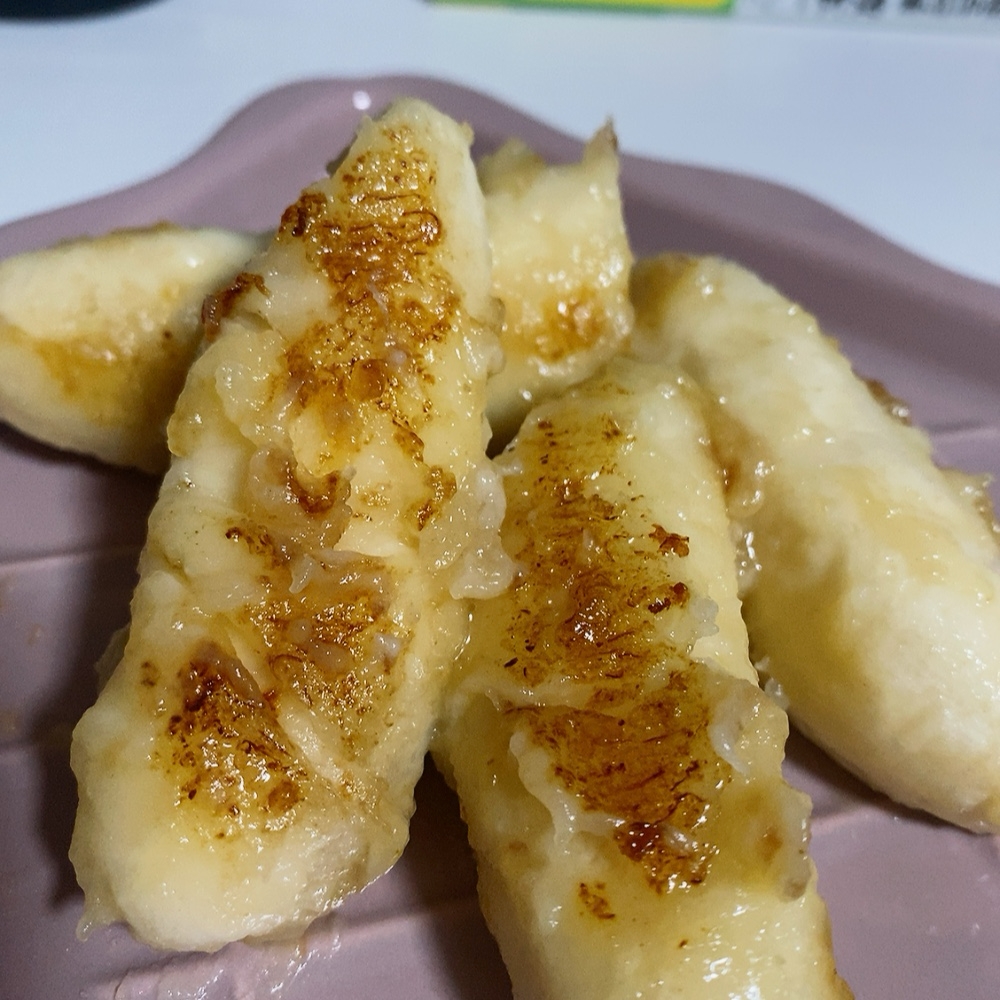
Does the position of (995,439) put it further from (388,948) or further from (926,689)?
(388,948)

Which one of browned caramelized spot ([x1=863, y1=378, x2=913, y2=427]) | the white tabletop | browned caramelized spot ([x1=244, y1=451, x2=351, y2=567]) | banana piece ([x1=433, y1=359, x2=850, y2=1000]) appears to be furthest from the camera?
the white tabletop

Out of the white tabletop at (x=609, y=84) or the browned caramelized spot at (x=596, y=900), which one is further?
the white tabletop at (x=609, y=84)

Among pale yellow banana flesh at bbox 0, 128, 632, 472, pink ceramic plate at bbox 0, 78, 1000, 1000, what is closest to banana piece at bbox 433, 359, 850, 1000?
pink ceramic plate at bbox 0, 78, 1000, 1000

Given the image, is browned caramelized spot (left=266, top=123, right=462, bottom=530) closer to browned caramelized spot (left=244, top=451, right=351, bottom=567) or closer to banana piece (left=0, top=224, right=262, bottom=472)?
browned caramelized spot (left=244, top=451, right=351, bottom=567)

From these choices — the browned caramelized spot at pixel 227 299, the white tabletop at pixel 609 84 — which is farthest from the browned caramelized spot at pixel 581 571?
the white tabletop at pixel 609 84

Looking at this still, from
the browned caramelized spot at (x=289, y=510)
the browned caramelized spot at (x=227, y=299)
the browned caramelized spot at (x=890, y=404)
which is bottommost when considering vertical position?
the browned caramelized spot at (x=890, y=404)

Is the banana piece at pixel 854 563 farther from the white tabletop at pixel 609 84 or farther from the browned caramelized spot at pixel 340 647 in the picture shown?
the white tabletop at pixel 609 84

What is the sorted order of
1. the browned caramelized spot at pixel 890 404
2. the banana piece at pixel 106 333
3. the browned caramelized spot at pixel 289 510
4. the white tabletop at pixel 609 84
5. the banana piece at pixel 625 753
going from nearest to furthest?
the banana piece at pixel 625 753 < the browned caramelized spot at pixel 289 510 < the banana piece at pixel 106 333 < the browned caramelized spot at pixel 890 404 < the white tabletop at pixel 609 84
